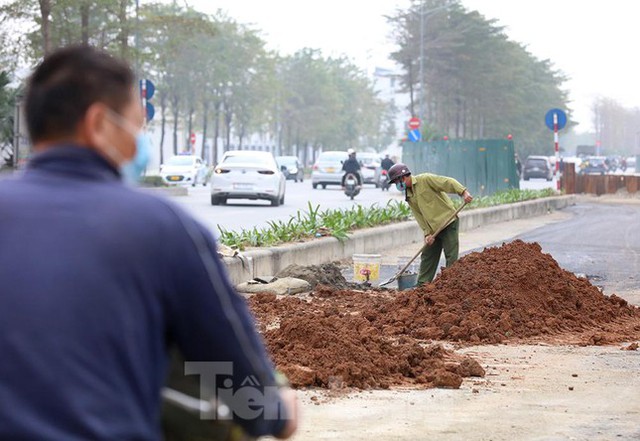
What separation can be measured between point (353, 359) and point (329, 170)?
142 ft

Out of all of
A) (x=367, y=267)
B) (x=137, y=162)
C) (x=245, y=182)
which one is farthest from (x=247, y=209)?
(x=137, y=162)

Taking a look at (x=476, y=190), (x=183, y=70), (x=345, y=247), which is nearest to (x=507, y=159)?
(x=476, y=190)

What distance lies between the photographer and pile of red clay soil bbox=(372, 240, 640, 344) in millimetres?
10938

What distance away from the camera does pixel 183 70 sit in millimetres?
81312

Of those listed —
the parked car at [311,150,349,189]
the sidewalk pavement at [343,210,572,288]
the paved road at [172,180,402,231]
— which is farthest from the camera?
the parked car at [311,150,349,189]

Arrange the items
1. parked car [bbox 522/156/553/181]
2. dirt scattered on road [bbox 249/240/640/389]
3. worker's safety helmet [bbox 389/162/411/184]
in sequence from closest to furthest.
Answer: dirt scattered on road [bbox 249/240/640/389], worker's safety helmet [bbox 389/162/411/184], parked car [bbox 522/156/553/181]

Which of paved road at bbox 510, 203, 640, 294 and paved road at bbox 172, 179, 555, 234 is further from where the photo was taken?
paved road at bbox 172, 179, 555, 234

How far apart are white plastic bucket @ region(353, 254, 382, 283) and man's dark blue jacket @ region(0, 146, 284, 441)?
12.6 metres

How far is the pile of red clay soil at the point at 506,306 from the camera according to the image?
35.9 ft

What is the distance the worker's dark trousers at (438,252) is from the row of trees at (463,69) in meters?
66.5

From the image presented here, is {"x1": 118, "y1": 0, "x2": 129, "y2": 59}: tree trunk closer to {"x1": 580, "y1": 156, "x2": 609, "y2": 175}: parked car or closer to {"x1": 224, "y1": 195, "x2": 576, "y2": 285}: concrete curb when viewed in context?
{"x1": 224, "y1": 195, "x2": 576, "y2": 285}: concrete curb

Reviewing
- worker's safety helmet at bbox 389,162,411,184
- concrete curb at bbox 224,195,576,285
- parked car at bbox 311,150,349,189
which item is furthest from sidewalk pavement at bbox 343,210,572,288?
parked car at bbox 311,150,349,189

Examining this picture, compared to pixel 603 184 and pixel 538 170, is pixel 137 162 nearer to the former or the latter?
pixel 603 184

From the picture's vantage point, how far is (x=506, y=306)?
37.9ft
